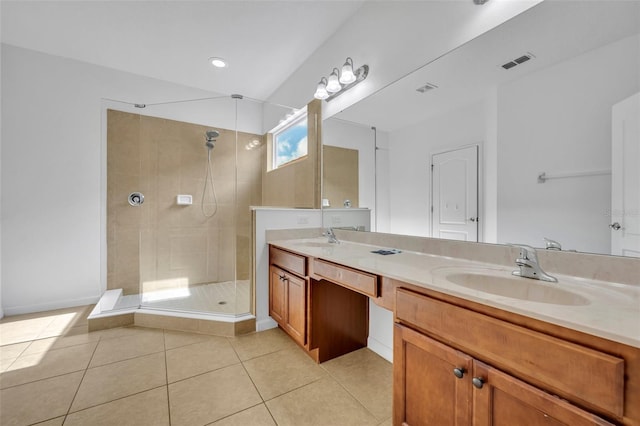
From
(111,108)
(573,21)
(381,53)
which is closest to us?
(573,21)

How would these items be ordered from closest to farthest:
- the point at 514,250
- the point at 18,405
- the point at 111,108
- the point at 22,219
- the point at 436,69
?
the point at 514,250 → the point at 18,405 → the point at 436,69 → the point at 22,219 → the point at 111,108

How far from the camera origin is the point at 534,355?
668mm

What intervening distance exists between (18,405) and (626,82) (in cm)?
304

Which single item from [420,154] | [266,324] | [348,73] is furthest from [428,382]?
[348,73]

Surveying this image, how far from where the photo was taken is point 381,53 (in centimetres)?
190

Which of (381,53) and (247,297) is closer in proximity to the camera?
(381,53)

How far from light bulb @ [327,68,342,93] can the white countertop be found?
1.46 m

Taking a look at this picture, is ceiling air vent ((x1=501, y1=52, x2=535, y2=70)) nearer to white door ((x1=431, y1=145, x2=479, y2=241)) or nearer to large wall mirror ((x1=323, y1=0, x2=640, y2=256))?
large wall mirror ((x1=323, y1=0, x2=640, y2=256))

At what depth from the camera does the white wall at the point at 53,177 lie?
2.56 m

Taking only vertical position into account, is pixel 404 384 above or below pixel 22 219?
below

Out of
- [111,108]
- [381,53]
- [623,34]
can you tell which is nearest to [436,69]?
[381,53]

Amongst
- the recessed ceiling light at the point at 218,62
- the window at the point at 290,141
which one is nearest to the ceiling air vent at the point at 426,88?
the window at the point at 290,141

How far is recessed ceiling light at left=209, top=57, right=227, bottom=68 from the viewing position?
2.76 m

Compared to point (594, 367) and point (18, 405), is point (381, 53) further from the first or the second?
point (18, 405)
